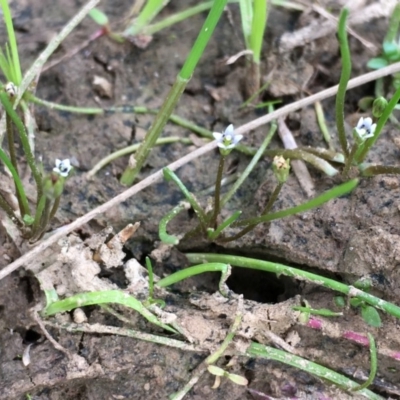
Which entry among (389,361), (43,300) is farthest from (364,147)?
(43,300)

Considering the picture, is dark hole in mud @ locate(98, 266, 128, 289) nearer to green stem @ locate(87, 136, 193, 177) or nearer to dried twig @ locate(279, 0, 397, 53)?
green stem @ locate(87, 136, 193, 177)

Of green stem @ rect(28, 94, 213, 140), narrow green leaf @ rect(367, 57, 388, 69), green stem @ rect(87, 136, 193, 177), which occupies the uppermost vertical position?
narrow green leaf @ rect(367, 57, 388, 69)

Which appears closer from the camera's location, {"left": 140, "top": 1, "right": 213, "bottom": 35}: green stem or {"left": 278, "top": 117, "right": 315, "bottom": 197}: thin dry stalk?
{"left": 278, "top": 117, "right": 315, "bottom": 197}: thin dry stalk

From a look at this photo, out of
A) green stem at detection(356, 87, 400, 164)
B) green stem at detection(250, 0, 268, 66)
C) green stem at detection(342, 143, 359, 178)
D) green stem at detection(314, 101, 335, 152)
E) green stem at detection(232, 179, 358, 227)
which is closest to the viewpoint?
green stem at detection(232, 179, 358, 227)

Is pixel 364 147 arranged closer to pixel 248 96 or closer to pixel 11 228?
pixel 248 96

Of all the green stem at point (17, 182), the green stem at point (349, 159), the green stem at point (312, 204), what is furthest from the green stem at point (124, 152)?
the green stem at point (349, 159)

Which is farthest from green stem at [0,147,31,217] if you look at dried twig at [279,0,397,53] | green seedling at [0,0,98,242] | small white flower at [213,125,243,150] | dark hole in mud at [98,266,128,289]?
dried twig at [279,0,397,53]
